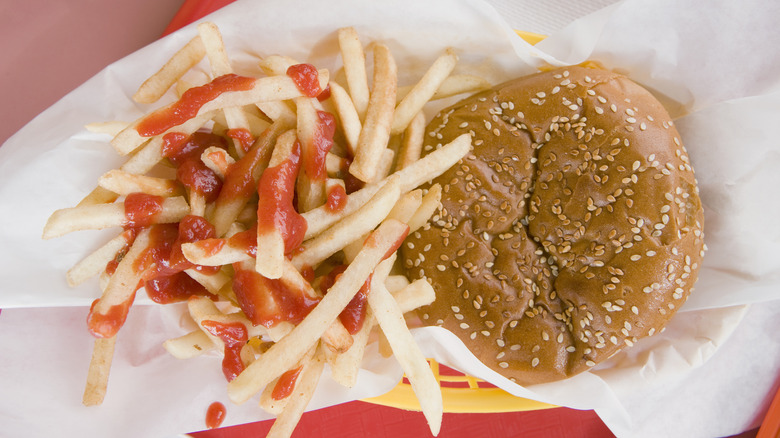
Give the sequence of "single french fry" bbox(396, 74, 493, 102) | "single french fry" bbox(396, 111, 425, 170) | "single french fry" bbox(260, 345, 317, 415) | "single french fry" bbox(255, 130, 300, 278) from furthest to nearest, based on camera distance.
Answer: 1. "single french fry" bbox(396, 74, 493, 102)
2. "single french fry" bbox(396, 111, 425, 170)
3. "single french fry" bbox(260, 345, 317, 415)
4. "single french fry" bbox(255, 130, 300, 278)

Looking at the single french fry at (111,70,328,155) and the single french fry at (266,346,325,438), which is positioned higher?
the single french fry at (111,70,328,155)

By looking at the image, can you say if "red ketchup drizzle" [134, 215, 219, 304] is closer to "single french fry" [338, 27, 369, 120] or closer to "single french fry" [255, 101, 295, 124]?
"single french fry" [255, 101, 295, 124]

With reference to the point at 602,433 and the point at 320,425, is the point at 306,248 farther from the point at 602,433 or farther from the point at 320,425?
the point at 602,433

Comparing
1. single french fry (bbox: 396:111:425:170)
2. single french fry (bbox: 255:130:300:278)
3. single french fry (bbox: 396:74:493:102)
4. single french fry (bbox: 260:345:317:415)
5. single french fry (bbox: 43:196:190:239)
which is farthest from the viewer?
single french fry (bbox: 396:74:493:102)

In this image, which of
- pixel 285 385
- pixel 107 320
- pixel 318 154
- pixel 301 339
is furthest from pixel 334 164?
pixel 107 320

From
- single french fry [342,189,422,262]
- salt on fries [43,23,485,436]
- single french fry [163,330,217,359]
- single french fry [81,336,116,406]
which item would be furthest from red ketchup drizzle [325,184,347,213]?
single french fry [81,336,116,406]

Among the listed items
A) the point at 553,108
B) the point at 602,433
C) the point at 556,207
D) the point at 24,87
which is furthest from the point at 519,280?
the point at 24,87
